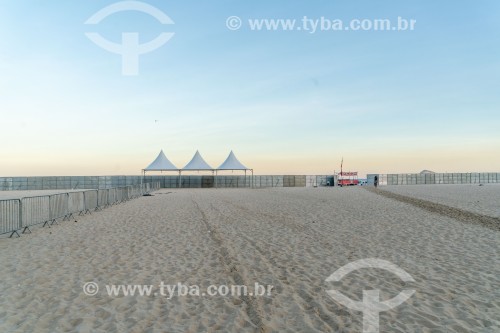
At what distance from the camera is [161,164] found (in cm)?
4866

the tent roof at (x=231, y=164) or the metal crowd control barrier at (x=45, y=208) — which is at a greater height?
the tent roof at (x=231, y=164)

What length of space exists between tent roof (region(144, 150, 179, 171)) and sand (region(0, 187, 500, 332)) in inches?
1307

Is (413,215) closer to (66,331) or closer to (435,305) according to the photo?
(435,305)

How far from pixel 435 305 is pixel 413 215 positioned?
13.5 m

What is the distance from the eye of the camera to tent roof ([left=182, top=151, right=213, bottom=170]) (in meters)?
47.8

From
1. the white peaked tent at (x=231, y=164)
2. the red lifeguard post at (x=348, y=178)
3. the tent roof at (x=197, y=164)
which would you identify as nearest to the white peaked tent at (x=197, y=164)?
the tent roof at (x=197, y=164)

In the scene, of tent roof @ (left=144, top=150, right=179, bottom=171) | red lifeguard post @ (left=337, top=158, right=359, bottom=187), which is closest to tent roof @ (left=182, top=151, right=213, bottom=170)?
tent roof @ (left=144, top=150, right=179, bottom=171)

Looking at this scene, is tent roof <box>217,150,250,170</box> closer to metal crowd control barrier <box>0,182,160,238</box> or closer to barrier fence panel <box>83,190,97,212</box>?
metal crowd control barrier <box>0,182,160,238</box>

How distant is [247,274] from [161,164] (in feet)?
138

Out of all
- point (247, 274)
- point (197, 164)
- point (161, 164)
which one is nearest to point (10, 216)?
point (247, 274)

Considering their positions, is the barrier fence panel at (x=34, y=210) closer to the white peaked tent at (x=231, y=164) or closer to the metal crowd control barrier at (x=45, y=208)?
the metal crowd control barrier at (x=45, y=208)

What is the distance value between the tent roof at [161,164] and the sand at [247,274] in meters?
33.2

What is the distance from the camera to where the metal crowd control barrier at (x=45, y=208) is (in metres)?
13.1

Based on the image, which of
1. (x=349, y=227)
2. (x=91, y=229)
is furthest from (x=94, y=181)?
(x=349, y=227)
